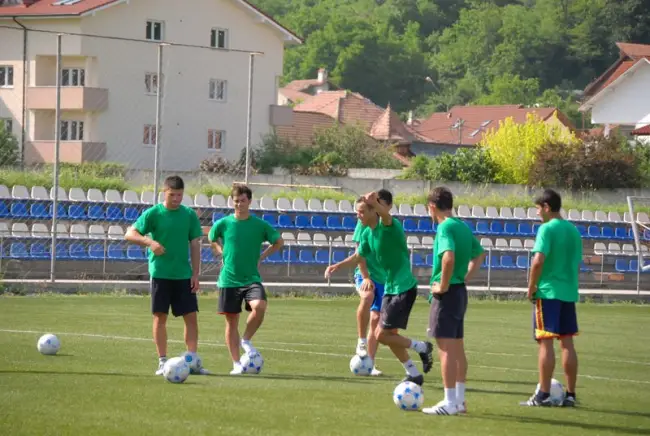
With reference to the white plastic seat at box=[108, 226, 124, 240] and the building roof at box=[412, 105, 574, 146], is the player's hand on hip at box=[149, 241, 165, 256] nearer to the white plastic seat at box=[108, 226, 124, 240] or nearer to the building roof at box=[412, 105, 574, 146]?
the white plastic seat at box=[108, 226, 124, 240]

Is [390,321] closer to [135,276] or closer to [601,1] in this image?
[135,276]

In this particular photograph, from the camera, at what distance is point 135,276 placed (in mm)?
30375

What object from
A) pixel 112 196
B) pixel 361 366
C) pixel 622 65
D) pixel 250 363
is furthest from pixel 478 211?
pixel 622 65

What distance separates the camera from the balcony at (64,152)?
39.8 m

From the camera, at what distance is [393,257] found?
13.0m

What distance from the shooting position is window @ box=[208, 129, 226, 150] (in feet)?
172

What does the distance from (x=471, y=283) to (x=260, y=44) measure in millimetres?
27452

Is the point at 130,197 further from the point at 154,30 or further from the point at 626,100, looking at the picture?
the point at 626,100

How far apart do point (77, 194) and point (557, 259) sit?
2404 cm

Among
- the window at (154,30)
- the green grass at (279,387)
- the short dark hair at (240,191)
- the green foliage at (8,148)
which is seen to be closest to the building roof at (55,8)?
the window at (154,30)

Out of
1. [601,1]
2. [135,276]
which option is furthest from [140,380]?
[601,1]

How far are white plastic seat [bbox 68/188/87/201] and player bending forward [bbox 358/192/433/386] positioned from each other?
73.1 ft

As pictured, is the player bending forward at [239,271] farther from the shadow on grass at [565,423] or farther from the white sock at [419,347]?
the shadow on grass at [565,423]

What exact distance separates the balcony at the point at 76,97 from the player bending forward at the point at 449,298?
31.7 m
